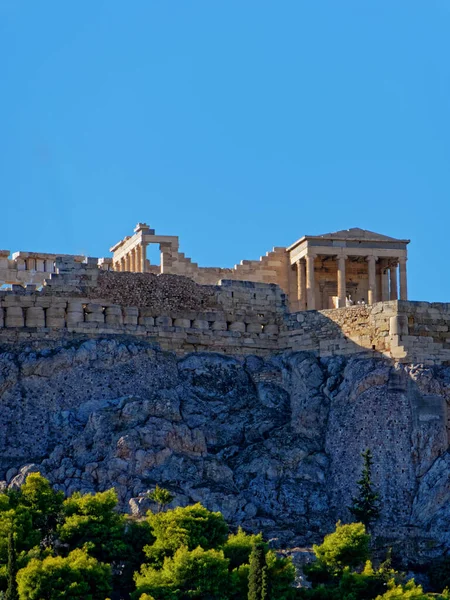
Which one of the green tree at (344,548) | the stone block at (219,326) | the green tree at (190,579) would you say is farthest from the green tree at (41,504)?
the stone block at (219,326)

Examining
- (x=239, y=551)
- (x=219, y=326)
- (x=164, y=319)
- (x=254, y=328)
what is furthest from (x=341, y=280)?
(x=239, y=551)

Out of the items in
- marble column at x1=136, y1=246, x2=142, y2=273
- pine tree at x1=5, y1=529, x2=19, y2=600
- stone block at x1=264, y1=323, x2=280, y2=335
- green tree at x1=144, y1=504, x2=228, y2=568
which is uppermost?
marble column at x1=136, y1=246, x2=142, y2=273

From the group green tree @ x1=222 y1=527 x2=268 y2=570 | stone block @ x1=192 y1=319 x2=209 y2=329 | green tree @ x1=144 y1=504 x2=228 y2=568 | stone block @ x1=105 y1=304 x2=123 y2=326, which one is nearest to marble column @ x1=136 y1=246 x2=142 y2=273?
stone block @ x1=192 y1=319 x2=209 y2=329

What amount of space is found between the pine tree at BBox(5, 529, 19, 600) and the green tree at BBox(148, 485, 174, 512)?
14.4 ft

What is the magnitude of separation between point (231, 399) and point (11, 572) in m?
11.4

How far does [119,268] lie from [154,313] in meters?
17.5

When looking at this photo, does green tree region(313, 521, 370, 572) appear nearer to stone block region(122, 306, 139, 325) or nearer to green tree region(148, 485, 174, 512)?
green tree region(148, 485, 174, 512)

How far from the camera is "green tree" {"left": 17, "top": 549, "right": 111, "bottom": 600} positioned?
177 ft

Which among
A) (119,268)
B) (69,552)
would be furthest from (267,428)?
(119,268)

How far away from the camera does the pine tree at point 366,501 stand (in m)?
59.8

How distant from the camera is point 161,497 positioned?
2303 inches

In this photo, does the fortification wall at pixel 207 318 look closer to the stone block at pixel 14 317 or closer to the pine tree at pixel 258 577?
the stone block at pixel 14 317

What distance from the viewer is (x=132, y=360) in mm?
63906

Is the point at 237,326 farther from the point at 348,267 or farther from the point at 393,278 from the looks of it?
the point at 393,278
